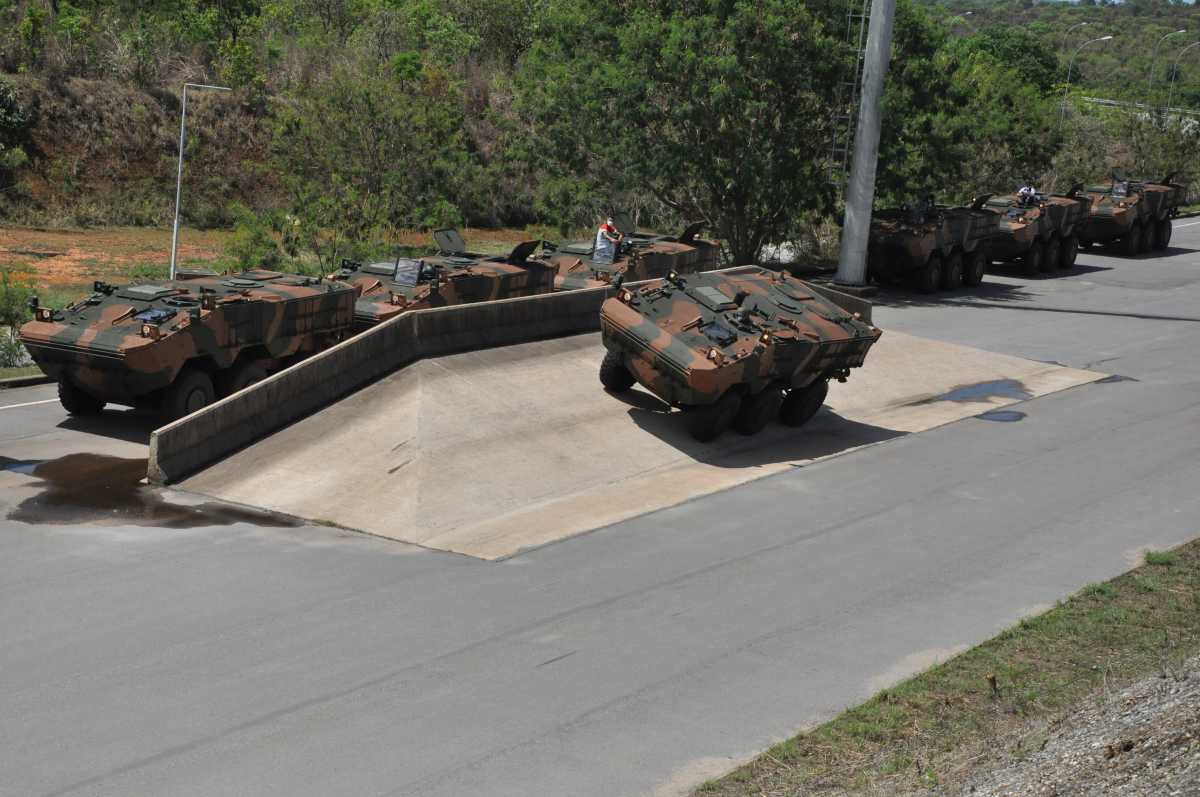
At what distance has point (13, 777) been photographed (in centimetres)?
874

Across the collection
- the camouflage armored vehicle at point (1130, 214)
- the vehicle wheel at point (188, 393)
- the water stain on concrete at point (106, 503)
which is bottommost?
the water stain on concrete at point (106, 503)

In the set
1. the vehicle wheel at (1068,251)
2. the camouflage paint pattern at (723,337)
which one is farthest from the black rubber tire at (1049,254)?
the camouflage paint pattern at (723,337)

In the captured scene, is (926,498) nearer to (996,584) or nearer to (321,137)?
(996,584)

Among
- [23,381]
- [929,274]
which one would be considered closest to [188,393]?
[23,381]

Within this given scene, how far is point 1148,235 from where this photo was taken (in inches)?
1588

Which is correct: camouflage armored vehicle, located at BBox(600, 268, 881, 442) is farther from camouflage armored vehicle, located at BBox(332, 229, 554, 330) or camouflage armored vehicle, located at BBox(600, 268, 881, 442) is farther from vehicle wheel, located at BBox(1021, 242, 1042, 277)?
vehicle wheel, located at BBox(1021, 242, 1042, 277)

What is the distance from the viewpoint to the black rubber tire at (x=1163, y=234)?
134ft

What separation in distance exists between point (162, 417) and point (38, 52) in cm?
3964

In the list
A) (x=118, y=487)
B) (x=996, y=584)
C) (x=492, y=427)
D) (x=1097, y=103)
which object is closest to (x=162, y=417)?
(x=118, y=487)

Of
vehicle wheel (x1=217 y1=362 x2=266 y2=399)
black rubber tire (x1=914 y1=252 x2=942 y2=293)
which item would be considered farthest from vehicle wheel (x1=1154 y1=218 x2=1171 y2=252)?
vehicle wheel (x1=217 y1=362 x2=266 y2=399)

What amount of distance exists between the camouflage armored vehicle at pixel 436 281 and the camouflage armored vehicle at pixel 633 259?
2.66ft

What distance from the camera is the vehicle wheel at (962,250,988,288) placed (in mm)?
32625

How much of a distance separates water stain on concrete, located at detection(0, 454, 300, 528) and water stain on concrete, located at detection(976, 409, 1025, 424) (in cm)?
1085

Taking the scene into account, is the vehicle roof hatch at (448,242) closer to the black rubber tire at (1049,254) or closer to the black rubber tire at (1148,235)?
the black rubber tire at (1049,254)
